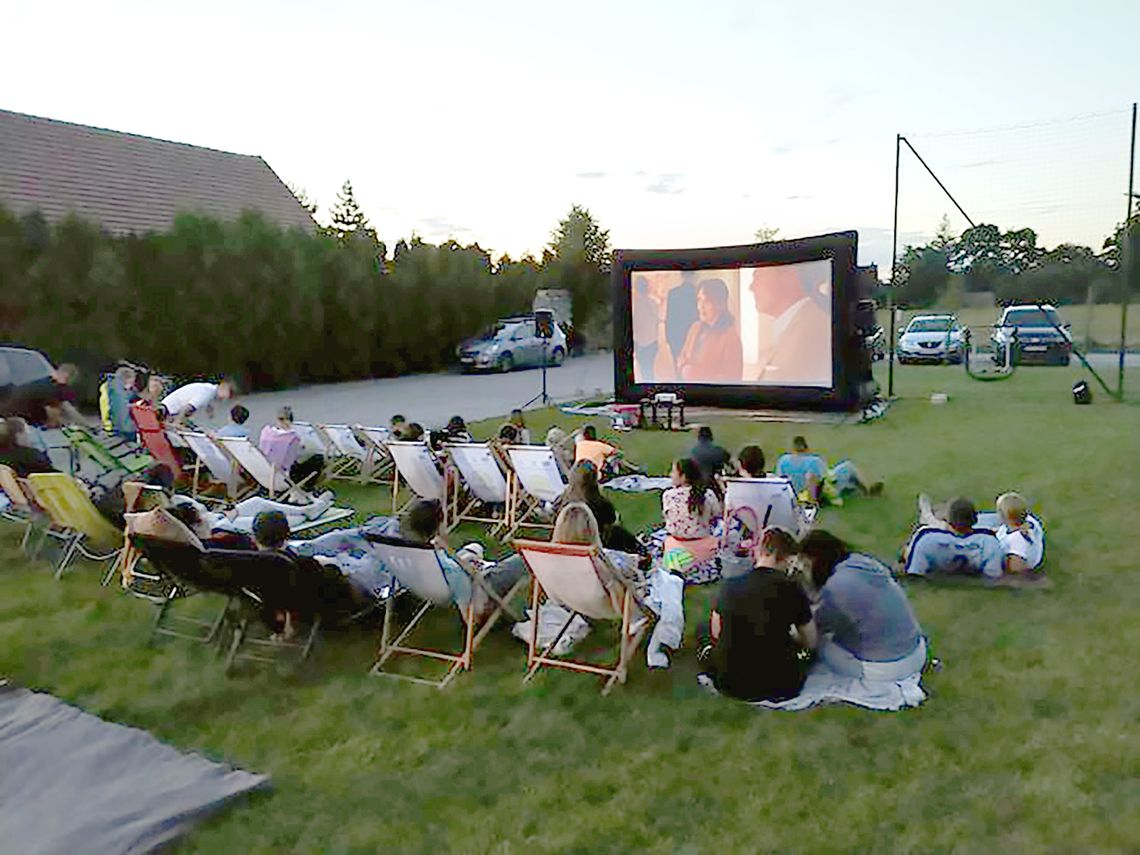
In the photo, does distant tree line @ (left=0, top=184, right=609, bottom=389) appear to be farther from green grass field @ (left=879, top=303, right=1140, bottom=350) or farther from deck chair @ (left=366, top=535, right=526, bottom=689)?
green grass field @ (left=879, top=303, right=1140, bottom=350)

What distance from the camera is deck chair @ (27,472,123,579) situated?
18.6 ft

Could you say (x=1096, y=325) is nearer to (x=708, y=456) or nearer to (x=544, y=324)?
(x=544, y=324)

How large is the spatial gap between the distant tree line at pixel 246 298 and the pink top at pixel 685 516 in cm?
1259

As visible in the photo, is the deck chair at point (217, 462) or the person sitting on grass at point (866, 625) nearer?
the person sitting on grass at point (866, 625)

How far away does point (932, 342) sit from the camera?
2273 centimetres

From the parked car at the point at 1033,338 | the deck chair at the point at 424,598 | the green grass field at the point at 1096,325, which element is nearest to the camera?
the deck chair at the point at 424,598

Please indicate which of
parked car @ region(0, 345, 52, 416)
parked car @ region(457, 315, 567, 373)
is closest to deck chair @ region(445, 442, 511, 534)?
parked car @ region(0, 345, 52, 416)

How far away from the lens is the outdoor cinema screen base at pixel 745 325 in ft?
43.1

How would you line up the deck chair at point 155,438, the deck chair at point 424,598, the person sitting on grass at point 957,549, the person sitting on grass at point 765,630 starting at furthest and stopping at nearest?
the deck chair at point 155,438, the person sitting on grass at point 957,549, the deck chair at point 424,598, the person sitting on grass at point 765,630

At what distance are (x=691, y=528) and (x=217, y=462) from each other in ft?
14.8

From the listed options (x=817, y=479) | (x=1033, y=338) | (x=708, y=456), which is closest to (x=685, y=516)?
(x=708, y=456)

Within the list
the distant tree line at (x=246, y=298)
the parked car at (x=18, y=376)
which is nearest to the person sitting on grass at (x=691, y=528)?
the parked car at (x=18, y=376)

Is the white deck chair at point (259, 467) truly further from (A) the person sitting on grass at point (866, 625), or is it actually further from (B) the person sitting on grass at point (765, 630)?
(A) the person sitting on grass at point (866, 625)

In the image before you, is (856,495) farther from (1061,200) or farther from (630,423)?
(1061,200)
